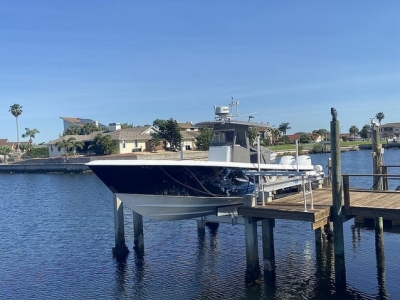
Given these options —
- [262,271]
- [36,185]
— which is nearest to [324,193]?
[262,271]

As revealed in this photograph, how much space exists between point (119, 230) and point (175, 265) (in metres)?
2.83

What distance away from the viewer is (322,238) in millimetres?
19328

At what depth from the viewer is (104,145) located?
74.1m

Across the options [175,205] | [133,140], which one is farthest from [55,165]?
[175,205]

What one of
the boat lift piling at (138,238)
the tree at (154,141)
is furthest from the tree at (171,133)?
the boat lift piling at (138,238)

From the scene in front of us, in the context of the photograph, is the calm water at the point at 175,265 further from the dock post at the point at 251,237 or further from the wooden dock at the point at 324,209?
the wooden dock at the point at 324,209

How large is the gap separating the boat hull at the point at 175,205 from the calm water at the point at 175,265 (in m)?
2.39

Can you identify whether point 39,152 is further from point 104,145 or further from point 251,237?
point 251,237

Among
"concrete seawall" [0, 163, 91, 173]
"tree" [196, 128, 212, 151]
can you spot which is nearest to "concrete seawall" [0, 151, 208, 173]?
"concrete seawall" [0, 163, 91, 173]

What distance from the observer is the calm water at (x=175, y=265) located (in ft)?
49.9

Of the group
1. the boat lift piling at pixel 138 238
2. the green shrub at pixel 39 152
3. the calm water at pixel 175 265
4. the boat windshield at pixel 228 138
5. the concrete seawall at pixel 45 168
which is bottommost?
the calm water at pixel 175 265

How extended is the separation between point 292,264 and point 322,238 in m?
2.42

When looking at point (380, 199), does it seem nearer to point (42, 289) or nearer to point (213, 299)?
point (213, 299)

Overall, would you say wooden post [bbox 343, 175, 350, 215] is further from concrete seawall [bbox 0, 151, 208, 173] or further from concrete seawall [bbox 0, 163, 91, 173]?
concrete seawall [bbox 0, 163, 91, 173]
